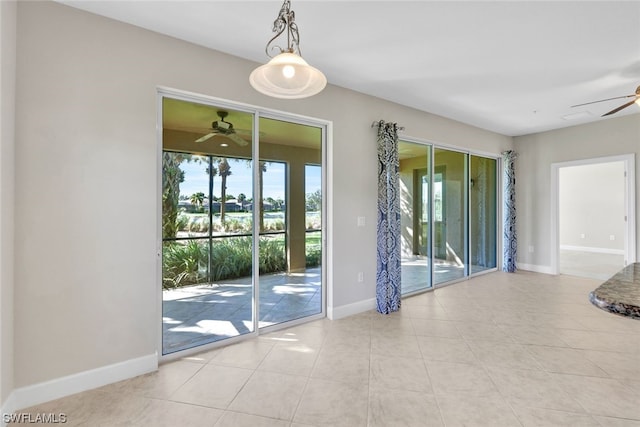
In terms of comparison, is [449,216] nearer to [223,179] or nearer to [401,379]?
[401,379]

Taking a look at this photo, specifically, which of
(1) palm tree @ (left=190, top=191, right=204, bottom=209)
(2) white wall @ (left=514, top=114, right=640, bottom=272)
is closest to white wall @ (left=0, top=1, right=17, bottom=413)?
(1) palm tree @ (left=190, top=191, right=204, bottom=209)

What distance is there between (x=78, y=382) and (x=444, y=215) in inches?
200

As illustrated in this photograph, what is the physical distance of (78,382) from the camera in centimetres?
210

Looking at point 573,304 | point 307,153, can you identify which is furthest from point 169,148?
point 573,304

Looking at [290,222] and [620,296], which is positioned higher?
[290,222]

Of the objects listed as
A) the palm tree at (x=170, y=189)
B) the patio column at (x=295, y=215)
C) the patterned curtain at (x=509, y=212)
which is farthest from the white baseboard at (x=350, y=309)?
the patterned curtain at (x=509, y=212)

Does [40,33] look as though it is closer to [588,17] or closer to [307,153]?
[307,153]

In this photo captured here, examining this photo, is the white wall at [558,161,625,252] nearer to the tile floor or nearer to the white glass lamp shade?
the tile floor

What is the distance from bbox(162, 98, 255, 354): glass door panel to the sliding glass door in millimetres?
2500

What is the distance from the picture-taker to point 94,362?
2.16m

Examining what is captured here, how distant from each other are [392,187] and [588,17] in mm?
2254

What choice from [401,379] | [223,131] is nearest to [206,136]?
[223,131]

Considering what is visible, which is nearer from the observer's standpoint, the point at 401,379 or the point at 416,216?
the point at 401,379

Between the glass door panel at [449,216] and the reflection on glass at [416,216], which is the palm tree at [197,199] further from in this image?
the glass door panel at [449,216]
